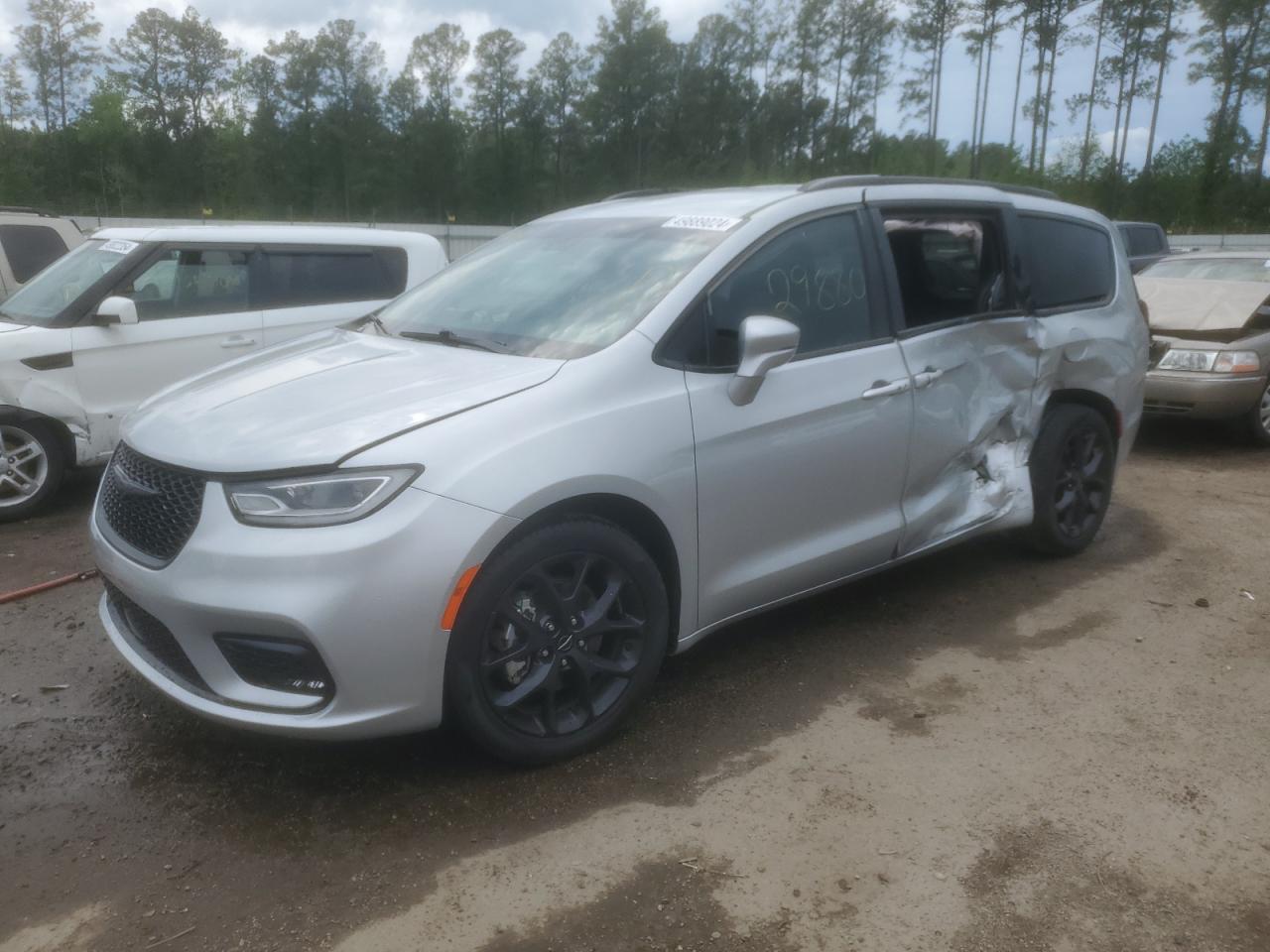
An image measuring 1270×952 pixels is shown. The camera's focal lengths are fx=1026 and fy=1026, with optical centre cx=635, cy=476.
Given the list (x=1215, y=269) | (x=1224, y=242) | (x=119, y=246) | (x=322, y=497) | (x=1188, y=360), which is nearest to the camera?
(x=322, y=497)

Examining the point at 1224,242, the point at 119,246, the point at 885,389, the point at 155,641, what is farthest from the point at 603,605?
the point at 1224,242

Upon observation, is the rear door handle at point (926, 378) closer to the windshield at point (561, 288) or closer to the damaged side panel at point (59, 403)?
the windshield at point (561, 288)

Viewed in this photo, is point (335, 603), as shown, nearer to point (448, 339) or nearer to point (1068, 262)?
point (448, 339)

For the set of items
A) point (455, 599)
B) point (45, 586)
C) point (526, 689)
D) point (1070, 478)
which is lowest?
point (45, 586)

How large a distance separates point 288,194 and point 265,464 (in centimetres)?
5466

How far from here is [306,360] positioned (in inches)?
139

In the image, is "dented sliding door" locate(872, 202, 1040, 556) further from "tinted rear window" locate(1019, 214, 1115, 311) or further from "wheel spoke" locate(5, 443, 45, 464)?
"wheel spoke" locate(5, 443, 45, 464)

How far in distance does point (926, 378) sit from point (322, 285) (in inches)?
183

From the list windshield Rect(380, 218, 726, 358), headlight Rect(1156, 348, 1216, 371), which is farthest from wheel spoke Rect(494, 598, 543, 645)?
headlight Rect(1156, 348, 1216, 371)

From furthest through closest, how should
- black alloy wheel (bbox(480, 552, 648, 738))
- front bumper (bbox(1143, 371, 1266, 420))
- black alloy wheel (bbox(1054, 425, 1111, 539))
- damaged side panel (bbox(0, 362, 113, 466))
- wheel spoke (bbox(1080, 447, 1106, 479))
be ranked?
1. front bumper (bbox(1143, 371, 1266, 420))
2. damaged side panel (bbox(0, 362, 113, 466))
3. wheel spoke (bbox(1080, 447, 1106, 479))
4. black alloy wheel (bbox(1054, 425, 1111, 539))
5. black alloy wheel (bbox(480, 552, 648, 738))

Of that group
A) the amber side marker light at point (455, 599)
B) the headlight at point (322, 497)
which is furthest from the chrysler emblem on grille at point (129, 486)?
the amber side marker light at point (455, 599)

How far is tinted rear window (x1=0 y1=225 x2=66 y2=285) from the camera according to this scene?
9195 millimetres

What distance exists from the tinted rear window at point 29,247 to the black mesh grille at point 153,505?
724 cm

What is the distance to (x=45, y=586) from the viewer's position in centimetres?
472
